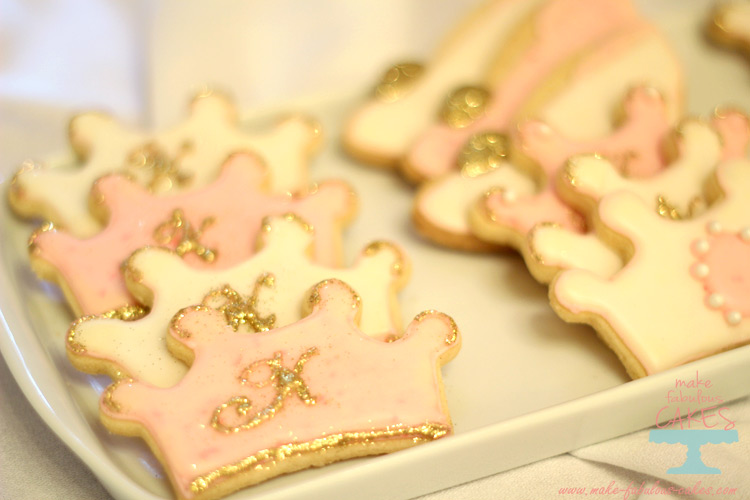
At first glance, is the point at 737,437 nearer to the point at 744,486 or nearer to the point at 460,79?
the point at 744,486

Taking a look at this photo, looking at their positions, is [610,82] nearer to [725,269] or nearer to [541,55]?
[541,55]

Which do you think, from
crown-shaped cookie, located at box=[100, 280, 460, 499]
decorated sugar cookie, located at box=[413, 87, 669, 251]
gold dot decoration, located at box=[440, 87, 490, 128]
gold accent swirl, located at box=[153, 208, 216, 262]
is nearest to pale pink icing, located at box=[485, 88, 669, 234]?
decorated sugar cookie, located at box=[413, 87, 669, 251]

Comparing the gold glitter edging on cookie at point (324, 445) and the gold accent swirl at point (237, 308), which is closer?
the gold glitter edging on cookie at point (324, 445)

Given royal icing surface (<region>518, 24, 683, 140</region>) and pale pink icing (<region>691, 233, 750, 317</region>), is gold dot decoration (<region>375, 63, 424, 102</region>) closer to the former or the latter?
royal icing surface (<region>518, 24, 683, 140</region>)

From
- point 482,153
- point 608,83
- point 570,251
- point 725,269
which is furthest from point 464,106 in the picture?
point 725,269

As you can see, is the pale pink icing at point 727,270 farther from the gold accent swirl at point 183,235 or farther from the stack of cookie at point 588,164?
the gold accent swirl at point 183,235

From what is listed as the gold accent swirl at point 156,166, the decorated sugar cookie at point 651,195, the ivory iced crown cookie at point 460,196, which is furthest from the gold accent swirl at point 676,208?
the gold accent swirl at point 156,166

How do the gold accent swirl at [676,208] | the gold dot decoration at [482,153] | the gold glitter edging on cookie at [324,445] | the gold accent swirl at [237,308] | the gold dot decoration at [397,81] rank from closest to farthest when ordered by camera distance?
the gold glitter edging on cookie at [324,445]
the gold accent swirl at [237,308]
the gold accent swirl at [676,208]
the gold dot decoration at [482,153]
the gold dot decoration at [397,81]
